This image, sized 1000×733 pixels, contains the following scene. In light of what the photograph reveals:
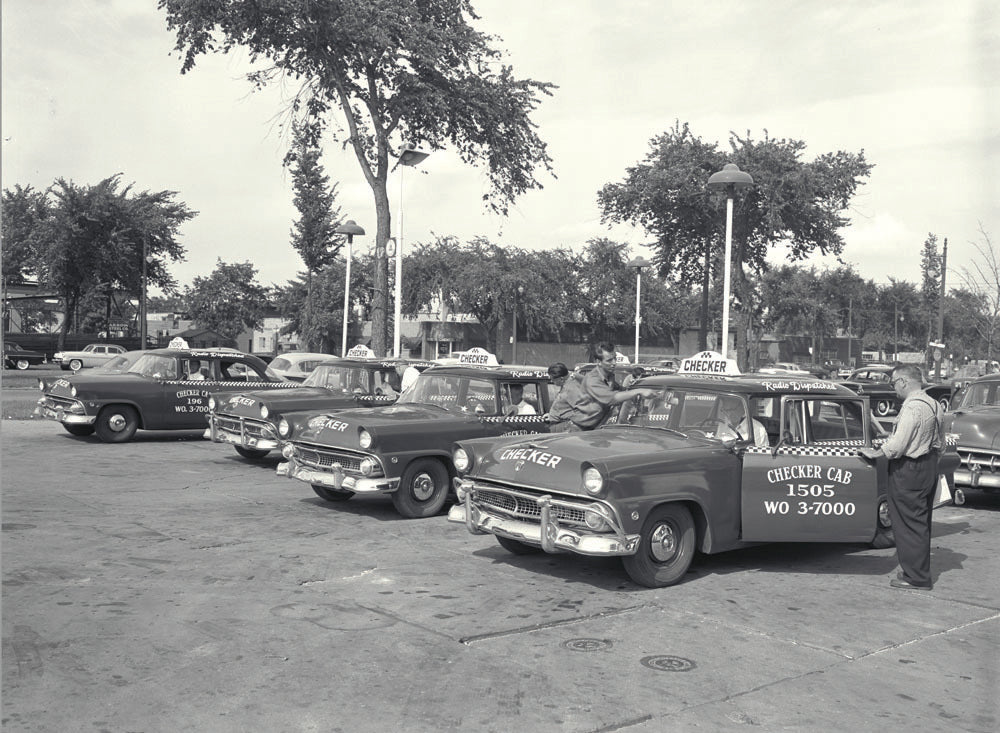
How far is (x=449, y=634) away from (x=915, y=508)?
3.72 meters

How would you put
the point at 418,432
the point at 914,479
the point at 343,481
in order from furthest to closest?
the point at 418,432 → the point at 343,481 → the point at 914,479

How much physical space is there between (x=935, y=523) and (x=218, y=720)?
8.72 metres

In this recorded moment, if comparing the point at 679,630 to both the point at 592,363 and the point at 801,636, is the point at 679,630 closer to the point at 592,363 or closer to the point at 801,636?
the point at 801,636

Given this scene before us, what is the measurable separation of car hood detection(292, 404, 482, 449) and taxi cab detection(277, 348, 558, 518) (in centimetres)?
1

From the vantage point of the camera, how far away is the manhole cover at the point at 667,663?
540 centimetres

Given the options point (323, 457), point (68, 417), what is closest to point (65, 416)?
point (68, 417)

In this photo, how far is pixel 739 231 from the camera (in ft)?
134

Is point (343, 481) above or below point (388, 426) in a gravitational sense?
below

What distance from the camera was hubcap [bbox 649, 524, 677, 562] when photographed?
7.18 metres

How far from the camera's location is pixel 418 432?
10.1 meters

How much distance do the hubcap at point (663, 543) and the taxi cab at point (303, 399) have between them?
6293 mm

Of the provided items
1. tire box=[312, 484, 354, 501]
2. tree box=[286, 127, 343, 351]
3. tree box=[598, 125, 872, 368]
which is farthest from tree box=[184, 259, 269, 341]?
tire box=[312, 484, 354, 501]

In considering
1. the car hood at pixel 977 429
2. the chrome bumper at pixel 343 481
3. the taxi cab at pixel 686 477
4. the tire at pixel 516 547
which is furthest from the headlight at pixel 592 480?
the car hood at pixel 977 429

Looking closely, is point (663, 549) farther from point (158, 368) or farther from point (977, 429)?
point (158, 368)
